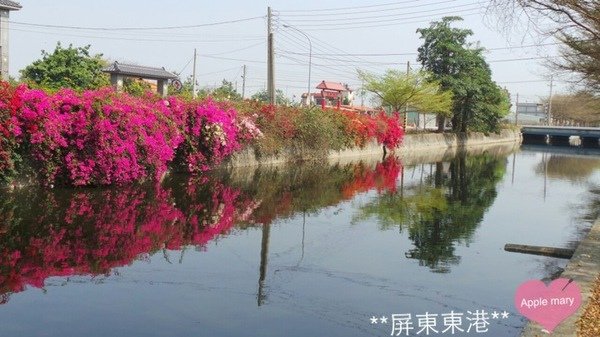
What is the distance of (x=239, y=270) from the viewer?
725cm

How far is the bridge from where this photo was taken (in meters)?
60.7

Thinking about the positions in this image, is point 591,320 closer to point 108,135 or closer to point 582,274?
point 582,274

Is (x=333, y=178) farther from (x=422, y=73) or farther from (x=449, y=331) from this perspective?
(x=422, y=73)

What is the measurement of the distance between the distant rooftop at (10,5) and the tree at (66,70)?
2.65 metres

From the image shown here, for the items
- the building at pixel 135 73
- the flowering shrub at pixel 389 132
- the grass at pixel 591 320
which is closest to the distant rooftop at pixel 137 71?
the building at pixel 135 73

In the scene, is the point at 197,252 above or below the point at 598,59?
below

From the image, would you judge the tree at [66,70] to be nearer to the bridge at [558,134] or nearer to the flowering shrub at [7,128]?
the flowering shrub at [7,128]

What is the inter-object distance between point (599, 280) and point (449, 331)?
1.76m

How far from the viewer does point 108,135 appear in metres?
13.4

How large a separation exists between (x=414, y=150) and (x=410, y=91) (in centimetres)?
445

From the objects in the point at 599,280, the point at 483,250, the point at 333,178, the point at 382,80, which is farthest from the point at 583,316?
the point at 382,80

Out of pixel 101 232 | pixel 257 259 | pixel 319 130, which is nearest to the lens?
pixel 257 259

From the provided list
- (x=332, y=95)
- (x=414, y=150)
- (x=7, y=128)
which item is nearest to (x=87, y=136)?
(x=7, y=128)

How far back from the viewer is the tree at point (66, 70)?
29156 millimetres
